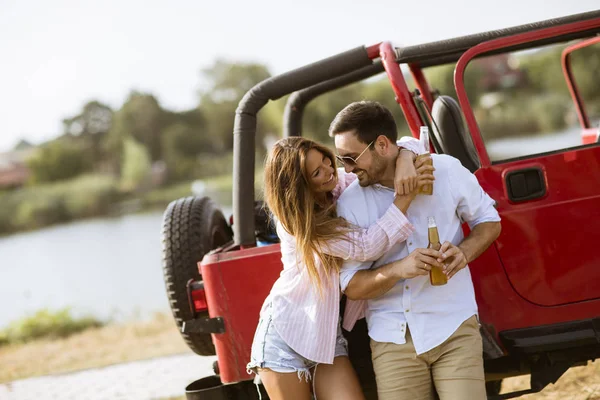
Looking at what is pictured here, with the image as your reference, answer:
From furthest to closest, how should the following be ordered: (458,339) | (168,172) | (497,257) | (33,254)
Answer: (168,172) → (33,254) → (497,257) → (458,339)

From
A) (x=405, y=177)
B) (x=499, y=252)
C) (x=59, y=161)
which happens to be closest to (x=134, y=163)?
(x=59, y=161)

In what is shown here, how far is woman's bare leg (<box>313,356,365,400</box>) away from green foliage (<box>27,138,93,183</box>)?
3439 centimetres

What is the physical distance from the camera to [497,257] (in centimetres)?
347

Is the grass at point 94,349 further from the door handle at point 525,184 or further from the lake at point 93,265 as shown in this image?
the door handle at point 525,184

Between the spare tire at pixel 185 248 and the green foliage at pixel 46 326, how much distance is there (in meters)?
7.92

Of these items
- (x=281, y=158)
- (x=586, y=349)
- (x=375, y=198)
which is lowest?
(x=586, y=349)

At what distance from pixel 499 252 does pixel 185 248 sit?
1591mm

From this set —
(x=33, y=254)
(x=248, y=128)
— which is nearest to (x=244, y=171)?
(x=248, y=128)

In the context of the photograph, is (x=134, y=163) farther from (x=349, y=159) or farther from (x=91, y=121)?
(x=349, y=159)

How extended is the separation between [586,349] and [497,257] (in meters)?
0.60

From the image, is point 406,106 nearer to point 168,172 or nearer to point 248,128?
point 248,128

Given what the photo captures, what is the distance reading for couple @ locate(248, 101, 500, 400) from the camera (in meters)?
2.85

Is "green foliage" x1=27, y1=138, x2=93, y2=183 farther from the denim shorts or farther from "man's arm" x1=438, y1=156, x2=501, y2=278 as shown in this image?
"man's arm" x1=438, y1=156, x2=501, y2=278

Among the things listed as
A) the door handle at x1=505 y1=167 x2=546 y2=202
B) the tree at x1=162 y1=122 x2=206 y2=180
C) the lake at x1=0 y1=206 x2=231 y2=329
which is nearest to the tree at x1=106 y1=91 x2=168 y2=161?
the tree at x1=162 y1=122 x2=206 y2=180
